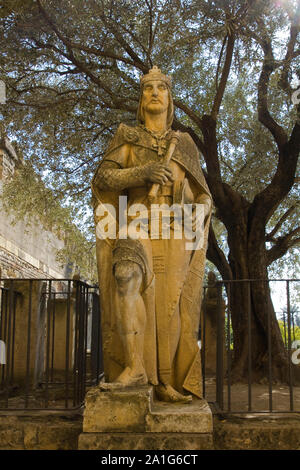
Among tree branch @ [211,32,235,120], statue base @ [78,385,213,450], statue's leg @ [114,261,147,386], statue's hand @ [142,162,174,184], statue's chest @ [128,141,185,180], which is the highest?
tree branch @ [211,32,235,120]

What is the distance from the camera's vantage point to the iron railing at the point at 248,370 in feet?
17.5

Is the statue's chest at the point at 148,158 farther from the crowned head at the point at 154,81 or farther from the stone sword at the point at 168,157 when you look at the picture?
the crowned head at the point at 154,81

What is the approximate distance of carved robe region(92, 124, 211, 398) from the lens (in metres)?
4.16

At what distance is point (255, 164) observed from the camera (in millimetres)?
12766

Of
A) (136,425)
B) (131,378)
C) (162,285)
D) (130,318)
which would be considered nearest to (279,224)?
(162,285)

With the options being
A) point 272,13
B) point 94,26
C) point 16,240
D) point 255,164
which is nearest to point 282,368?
point 255,164

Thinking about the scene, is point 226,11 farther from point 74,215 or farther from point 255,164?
point 74,215

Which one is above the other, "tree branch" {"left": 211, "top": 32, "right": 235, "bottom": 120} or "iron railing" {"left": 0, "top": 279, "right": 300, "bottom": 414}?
"tree branch" {"left": 211, "top": 32, "right": 235, "bottom": 120}

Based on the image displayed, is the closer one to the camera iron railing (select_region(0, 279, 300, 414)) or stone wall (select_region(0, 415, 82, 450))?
stone wall (select_region(0, 415, 82, 450))

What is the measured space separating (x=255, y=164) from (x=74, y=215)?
5008 mm

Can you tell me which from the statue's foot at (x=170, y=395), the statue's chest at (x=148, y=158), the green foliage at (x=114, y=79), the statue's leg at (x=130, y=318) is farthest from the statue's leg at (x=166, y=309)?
the green foliage at (x=114, y=79)

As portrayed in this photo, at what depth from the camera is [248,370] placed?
18.8 ft

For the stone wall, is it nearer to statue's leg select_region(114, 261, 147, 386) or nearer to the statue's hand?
statue's leg select_region(114, 261, 147, 386)

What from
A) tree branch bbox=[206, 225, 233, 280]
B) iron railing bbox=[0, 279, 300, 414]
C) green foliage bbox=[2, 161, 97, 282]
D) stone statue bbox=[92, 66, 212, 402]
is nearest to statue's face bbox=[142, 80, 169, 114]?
stone statue bbox=[92, 66, 212, 402]
